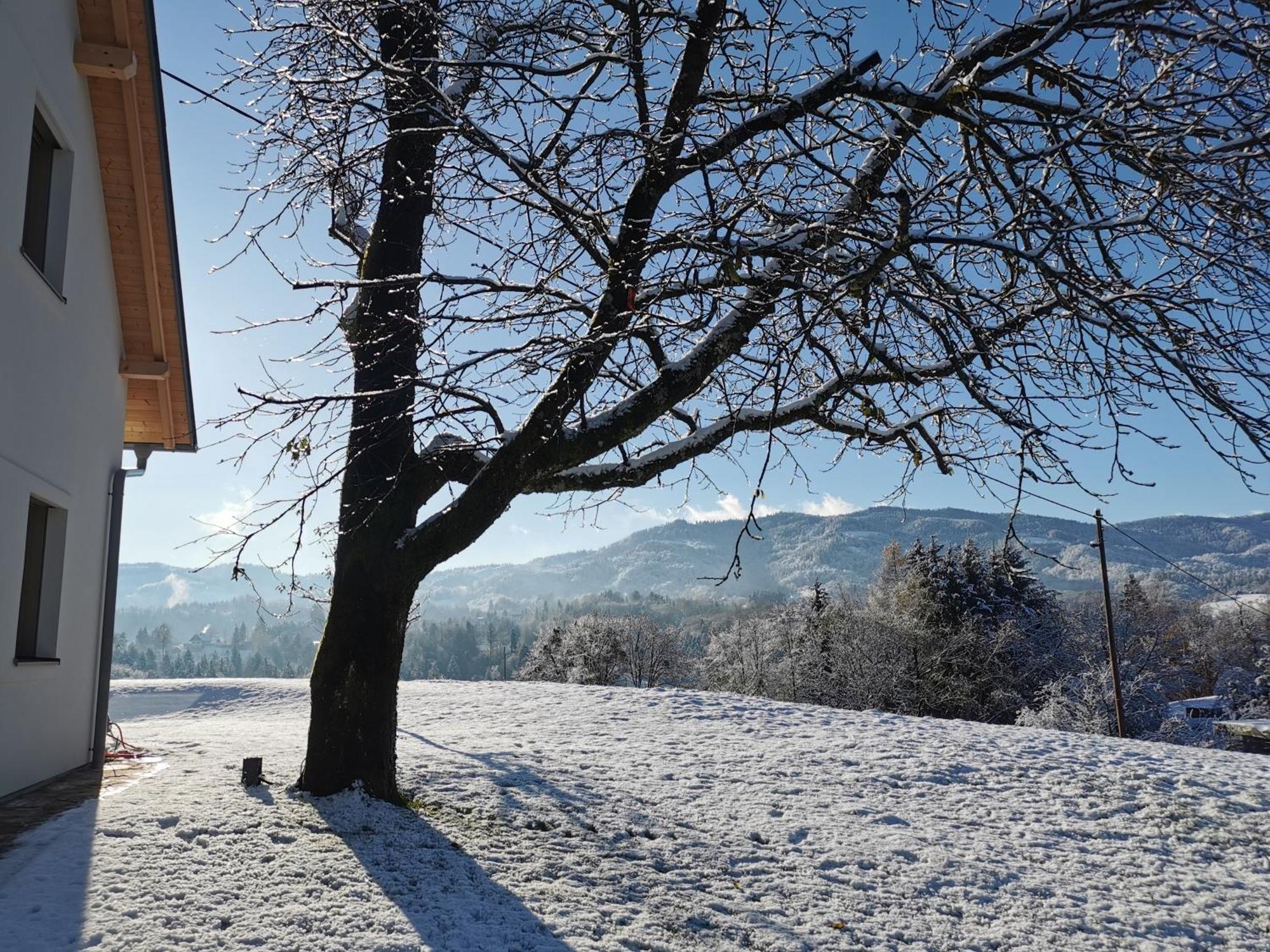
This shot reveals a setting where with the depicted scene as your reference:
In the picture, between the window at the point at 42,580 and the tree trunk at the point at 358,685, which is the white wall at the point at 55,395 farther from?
the tree trunk at the point at 358,685

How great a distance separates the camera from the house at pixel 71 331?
6145mm

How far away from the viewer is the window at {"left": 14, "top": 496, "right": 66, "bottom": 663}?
7.30 meters

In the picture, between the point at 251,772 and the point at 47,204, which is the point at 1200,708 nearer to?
the point at 251,772

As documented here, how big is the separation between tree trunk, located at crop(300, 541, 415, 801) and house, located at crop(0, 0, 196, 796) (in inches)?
97.2

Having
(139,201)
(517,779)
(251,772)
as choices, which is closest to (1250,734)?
(517,779)

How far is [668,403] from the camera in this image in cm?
549

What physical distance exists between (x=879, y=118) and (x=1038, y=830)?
20.7 feet

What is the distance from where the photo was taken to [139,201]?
8.23m

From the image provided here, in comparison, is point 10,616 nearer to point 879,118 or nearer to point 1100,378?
point 879,118

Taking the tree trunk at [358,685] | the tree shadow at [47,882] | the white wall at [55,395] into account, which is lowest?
the tree shadow at [47,882]

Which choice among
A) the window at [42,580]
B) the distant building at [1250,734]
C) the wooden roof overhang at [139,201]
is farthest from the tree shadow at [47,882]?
the distant building at [1250,734]

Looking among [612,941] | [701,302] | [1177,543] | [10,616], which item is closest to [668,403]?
[701,302]

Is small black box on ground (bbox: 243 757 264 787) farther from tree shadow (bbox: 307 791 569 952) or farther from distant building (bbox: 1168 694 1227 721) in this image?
distant building (bbox: 1168 694 1227 721)

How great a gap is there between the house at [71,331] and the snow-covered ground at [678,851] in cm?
132
